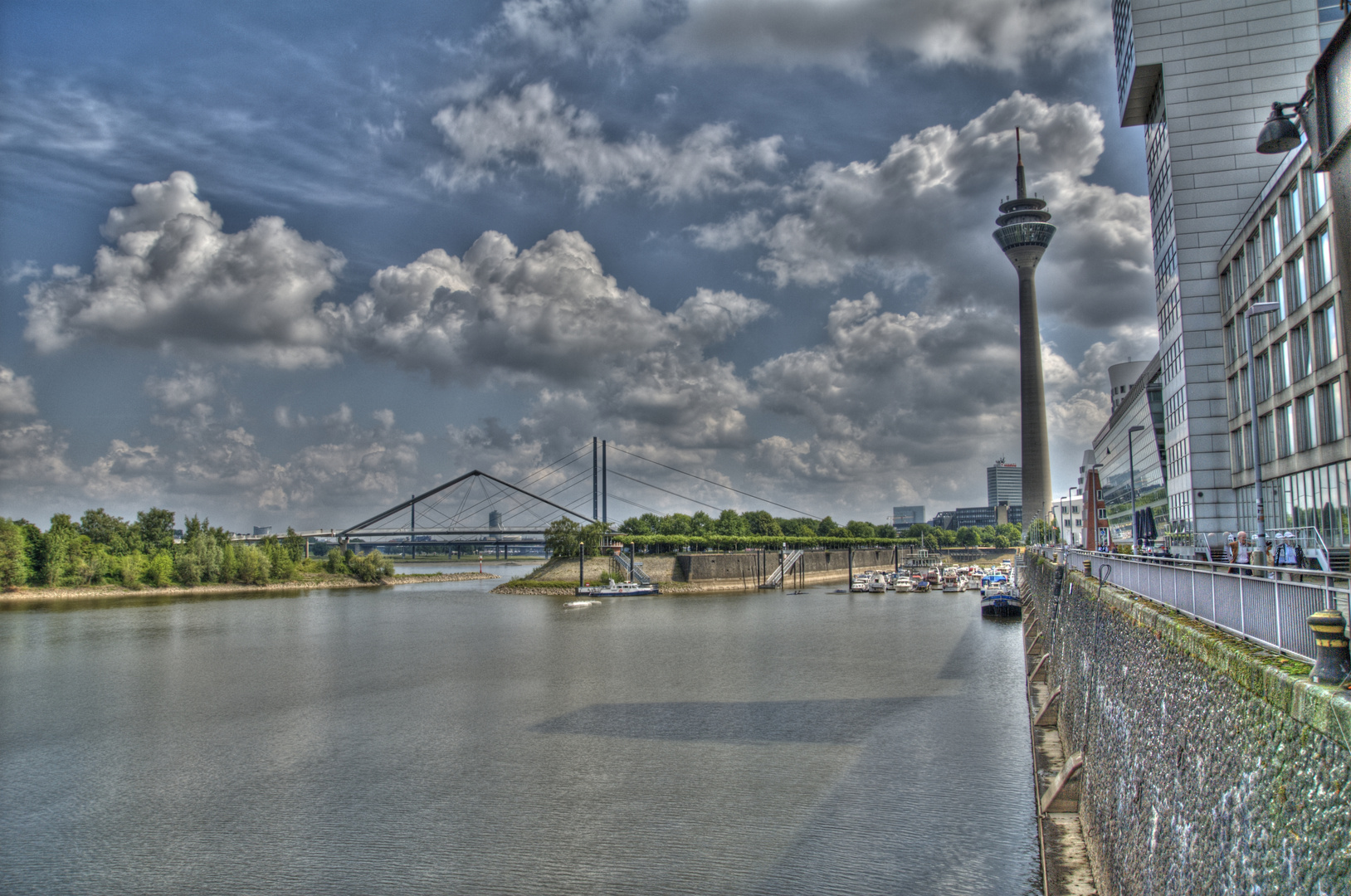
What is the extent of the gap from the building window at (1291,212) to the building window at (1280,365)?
411cm

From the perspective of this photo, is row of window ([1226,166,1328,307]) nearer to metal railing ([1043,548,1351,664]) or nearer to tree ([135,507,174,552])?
metal railing ([1043,548,1351,664])

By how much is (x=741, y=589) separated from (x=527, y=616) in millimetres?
38931

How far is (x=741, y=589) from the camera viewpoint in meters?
99.6

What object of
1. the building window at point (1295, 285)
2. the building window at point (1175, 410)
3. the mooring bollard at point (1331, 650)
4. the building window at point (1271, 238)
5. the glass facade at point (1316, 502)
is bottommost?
the mooring bollard at point (1331, 650)

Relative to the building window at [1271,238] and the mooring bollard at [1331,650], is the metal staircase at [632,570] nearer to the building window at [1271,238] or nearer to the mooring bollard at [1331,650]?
the building window at [1271,238]

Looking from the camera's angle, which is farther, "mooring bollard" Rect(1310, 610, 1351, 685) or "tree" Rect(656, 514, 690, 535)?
"tree" Rect(656, 514, 690, 535)

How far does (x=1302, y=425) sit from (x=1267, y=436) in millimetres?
4453

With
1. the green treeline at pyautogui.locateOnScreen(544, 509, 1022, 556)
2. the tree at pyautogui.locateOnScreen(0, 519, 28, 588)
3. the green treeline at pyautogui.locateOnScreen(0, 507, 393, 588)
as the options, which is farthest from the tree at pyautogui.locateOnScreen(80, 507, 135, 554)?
the green treeline at pyautogui.locateOnScreen(544, 509, 1022, 556)

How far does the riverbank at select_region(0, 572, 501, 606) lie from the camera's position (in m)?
87.4

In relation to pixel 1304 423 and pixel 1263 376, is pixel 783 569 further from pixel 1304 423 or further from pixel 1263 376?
pixel 1304 423

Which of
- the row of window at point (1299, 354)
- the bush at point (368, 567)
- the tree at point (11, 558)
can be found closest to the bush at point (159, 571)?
the tree at point (11, 558)

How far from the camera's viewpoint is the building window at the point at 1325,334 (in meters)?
28.4

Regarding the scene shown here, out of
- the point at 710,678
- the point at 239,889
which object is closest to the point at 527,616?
the point at 710,678

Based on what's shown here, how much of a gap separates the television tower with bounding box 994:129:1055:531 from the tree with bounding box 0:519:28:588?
132 meters
